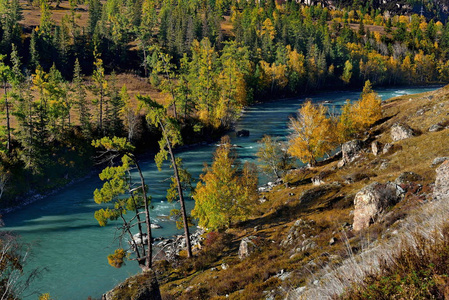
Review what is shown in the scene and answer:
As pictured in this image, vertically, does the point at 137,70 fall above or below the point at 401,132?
above

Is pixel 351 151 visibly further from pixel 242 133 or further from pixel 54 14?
pixel 54 14

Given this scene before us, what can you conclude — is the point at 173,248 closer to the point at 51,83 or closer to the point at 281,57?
the point at 51,83

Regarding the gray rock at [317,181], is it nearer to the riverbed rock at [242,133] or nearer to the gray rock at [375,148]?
the gray rock at [375,148]

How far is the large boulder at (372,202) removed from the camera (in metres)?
19.5

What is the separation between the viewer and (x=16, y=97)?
41656mm

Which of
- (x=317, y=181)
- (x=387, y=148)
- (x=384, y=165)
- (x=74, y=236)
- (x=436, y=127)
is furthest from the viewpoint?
(x=436, y=127)

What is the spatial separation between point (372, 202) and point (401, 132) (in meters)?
25.8

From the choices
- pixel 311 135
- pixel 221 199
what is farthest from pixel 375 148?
pixel 221 199

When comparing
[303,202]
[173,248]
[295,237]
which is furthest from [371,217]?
[173,248]

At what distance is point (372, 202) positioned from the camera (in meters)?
20.0

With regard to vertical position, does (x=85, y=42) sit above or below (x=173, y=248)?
above

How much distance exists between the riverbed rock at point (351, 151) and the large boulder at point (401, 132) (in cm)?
443

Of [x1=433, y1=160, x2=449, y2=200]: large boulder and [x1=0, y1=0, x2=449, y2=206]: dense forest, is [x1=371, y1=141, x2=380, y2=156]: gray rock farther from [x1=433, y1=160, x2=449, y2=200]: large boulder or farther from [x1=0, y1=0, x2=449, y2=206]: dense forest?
[x1=0, y1=0, x2=449, y2=206]: dense forest

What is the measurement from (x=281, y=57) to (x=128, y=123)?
89800mm
